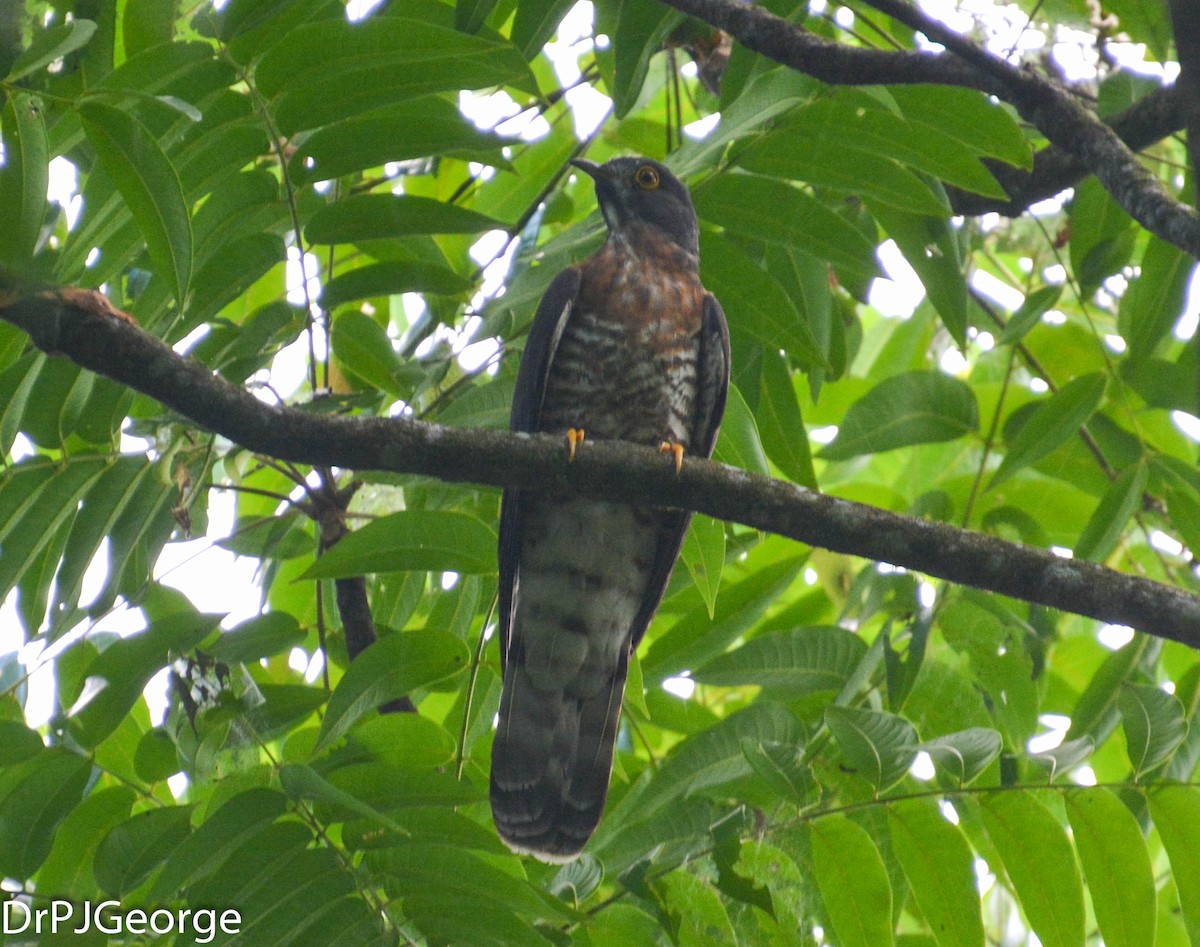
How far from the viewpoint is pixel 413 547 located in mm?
2934

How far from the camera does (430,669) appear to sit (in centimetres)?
295

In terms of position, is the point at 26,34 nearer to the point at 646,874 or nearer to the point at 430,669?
the point at 430,669

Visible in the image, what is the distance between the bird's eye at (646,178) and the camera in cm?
435

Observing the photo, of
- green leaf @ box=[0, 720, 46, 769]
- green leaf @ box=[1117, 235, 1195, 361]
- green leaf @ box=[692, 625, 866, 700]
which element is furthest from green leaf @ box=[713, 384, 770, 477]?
green leaf @ box=[0, 720, 46, 769]

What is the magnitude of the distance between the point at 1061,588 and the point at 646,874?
1184 millimetres

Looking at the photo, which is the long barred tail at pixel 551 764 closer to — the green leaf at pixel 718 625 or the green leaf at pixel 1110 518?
the green leaf at pixel 718 625

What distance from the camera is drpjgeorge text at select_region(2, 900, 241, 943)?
2922 millimetres

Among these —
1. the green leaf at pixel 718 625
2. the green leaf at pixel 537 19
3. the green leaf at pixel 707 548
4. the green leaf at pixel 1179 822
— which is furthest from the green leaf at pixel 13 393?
the green leaf at pixel 1179 822

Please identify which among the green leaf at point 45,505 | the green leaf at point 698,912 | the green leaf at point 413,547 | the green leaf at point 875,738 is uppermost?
the green leaf at point 45,505

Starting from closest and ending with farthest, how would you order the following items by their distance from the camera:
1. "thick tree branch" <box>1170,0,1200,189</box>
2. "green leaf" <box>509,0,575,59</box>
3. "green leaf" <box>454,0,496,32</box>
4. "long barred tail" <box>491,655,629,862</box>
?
"thick tree branch" <box>1170,0,1200,189</box>, "green leaf" <box>454,0,496,32</box>, "green leaf" <box>509,0,575,59</box>, "long barred tail" <box>491,655,629,862</box>

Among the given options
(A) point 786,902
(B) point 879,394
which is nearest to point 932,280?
(B) point 879,394

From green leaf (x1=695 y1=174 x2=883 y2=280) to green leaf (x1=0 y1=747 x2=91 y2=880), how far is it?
212 centimetres

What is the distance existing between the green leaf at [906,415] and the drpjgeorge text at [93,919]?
2160mm

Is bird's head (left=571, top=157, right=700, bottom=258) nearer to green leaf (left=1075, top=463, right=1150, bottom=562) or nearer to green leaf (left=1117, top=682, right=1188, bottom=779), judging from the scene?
green leaf (left=1075, top=463, right=1150, bottom=562)
